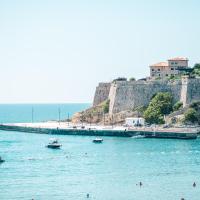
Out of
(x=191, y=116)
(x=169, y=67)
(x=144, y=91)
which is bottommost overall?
(x=191, y=116)

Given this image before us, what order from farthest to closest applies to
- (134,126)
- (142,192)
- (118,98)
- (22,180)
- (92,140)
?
1. (118,98)
2. (134,126)
3. (92,140)
4. (22,180)
5. (142,192)

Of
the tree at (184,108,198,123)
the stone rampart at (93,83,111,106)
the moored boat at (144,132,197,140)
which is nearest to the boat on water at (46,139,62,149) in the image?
the moored boat at (144,132,197,140)

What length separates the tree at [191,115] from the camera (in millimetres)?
97000

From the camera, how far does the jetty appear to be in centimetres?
9406

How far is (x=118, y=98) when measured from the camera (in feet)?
360

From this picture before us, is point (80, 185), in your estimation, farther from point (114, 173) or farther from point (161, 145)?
point (161, 145)

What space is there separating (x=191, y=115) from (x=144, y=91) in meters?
12.0

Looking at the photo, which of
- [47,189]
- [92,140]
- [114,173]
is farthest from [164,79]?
[47,189]

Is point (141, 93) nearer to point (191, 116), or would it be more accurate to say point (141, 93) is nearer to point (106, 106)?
point (106, 106)

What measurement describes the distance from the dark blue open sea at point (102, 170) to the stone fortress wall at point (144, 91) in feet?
39.1

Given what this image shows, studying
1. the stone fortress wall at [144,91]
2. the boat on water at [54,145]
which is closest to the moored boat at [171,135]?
the stone fortress wall at [144,91]

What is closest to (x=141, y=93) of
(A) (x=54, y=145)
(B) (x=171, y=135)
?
(B) (x=171, y=135)

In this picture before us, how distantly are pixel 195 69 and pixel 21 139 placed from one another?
26.9m

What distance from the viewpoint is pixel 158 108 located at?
332 feet
